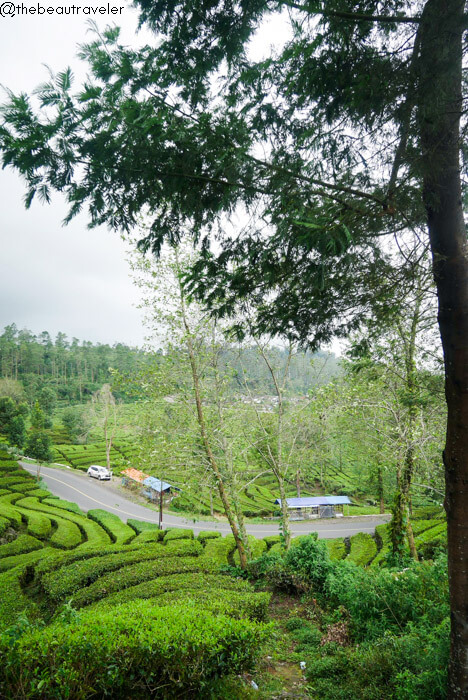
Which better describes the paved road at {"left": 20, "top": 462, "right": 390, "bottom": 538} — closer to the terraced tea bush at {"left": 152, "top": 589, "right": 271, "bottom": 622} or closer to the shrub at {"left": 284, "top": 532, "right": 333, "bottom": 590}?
the shrub at {"left": 284, "top": 532, "right": 333, "bottom": 590}

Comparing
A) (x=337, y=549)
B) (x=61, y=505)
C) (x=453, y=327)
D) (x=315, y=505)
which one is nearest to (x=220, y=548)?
(x=337, y=549)

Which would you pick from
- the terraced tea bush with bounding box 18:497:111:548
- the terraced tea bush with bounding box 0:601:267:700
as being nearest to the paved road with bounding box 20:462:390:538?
the terraced tea bush with bounding box 18:497:111:548

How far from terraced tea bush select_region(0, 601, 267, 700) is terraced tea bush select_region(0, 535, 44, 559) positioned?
11.0m

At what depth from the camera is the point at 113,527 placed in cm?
1670

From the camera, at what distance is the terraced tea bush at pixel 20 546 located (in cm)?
1177

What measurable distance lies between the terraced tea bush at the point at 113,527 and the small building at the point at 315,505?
12278 mm

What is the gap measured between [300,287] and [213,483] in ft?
21.8

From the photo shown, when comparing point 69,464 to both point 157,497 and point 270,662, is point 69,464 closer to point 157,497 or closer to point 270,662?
point 157,497

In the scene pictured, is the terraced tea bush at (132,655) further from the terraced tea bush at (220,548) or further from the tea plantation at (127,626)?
the terraced tea bush at (220,548)

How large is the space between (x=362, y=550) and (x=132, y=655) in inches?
560

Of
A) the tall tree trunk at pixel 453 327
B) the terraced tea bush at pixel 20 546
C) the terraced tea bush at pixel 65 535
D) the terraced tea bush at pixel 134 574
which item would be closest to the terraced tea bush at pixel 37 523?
the terraced tea bush at pixel 65 535

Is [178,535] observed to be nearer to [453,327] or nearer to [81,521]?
[81,521]

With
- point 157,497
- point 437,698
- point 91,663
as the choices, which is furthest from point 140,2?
point 157,497

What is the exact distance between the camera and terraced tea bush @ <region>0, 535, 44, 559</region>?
11766mm
